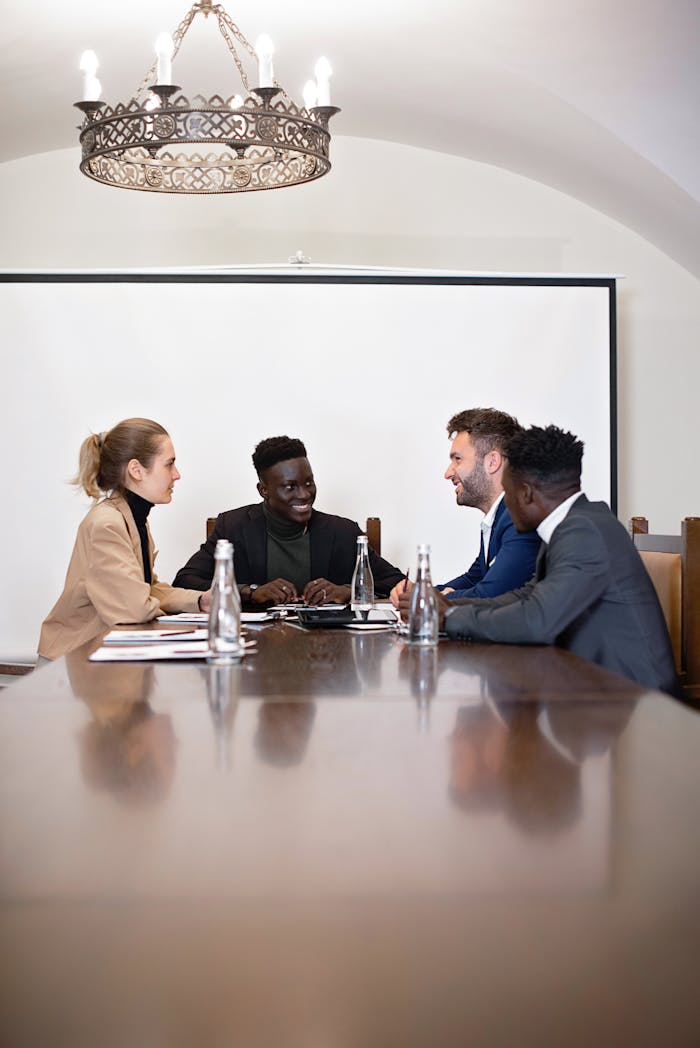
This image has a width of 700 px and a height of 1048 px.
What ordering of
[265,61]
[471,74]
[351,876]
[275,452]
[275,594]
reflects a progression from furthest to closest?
[471,74] < [275,452] < [275,594] < [265,61] < [351,876]

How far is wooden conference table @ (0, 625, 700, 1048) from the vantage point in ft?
2.09

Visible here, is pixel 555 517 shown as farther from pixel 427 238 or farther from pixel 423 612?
pixel 427 238

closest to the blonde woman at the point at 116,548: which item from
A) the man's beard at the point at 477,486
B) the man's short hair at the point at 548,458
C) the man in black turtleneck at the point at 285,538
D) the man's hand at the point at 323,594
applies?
the man's hand at the point at 323,594

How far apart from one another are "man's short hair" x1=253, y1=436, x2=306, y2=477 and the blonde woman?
0.43 m

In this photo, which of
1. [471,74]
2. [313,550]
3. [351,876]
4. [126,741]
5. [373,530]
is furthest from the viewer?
[471,74]

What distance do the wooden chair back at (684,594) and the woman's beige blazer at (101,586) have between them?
50.3 inches

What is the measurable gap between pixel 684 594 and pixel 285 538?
1456mm

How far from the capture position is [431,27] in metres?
4.06

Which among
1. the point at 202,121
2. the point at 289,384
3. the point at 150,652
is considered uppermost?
the point at 202,121

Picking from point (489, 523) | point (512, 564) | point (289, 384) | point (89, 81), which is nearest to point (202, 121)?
point (89, 81)

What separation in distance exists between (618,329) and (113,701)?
4178 millimetres

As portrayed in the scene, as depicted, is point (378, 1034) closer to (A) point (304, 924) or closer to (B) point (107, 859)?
(A) point (304, 924)

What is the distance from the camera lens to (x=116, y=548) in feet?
10.2

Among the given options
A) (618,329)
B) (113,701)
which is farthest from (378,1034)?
(618,329)
